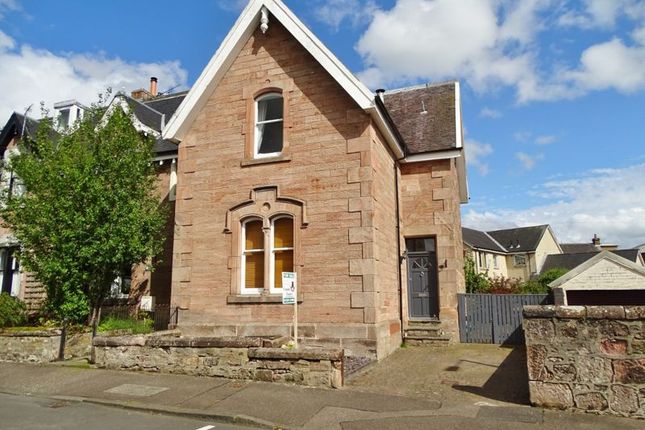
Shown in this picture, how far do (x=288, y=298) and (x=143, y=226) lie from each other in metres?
5.71

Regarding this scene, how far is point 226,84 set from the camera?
46.3 ft

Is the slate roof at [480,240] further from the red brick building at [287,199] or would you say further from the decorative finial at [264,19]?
the decorative finial at [264,19]

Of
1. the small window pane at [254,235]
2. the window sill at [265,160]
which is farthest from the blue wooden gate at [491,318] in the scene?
the window sill at [265,160]

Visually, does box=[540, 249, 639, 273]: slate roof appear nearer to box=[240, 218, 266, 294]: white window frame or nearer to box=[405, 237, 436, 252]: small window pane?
box=[405, 237, 436, 252]: small window pane

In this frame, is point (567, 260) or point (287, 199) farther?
point (567, 260)

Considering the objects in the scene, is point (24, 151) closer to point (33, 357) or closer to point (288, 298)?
point (33, 357)

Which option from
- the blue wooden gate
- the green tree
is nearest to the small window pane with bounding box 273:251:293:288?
the green tree

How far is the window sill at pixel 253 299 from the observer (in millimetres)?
12281

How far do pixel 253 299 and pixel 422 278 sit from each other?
19.6 ft

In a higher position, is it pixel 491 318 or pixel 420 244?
pixel 420 244

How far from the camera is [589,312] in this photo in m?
7.18

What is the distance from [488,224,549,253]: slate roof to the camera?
54.6 m

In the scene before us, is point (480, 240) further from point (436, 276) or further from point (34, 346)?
point (34, 346)

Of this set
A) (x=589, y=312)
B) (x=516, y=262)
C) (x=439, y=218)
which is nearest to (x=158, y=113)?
(x=439, y=218)
